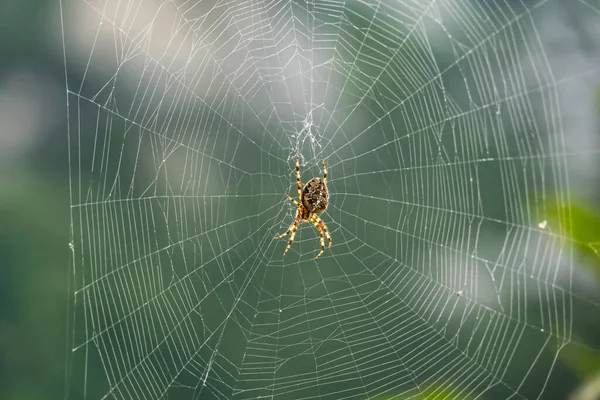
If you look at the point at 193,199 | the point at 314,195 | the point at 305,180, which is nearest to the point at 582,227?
the point at 314,195

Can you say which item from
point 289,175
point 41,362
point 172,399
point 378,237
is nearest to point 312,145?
point 289,175

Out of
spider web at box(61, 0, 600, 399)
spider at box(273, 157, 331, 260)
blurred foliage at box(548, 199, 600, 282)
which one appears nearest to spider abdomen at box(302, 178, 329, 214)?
spider at box(273, 157, 331, 260)

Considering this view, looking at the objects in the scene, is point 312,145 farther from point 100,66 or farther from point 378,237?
point 100,66

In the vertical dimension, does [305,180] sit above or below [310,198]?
above

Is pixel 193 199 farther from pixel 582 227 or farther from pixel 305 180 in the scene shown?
pixel 582 227

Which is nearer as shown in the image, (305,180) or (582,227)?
(582,227)

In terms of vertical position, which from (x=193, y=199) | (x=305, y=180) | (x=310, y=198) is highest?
(x=305, y=180)

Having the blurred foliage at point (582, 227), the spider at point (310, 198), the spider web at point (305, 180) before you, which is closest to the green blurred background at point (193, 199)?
the spider web at point (305, 180)

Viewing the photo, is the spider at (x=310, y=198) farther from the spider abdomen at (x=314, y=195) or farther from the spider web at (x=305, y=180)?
the spider web at (x=305, y=180)
